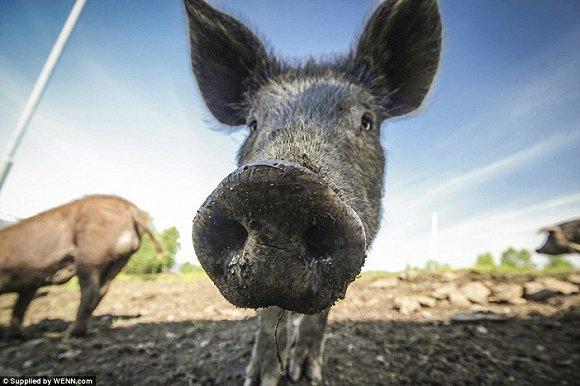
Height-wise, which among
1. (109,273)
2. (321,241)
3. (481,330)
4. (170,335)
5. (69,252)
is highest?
(481,330)

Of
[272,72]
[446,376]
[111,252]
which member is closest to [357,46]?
[272,72]

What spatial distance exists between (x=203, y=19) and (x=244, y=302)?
330 centimetres

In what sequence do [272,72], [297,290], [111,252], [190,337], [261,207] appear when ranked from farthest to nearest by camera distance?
1. [111,252]
2. [190,337]
3. [272,72]
4. [297,290]
5. [261,207]

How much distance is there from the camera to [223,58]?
13.2ft

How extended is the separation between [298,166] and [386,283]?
7079mm

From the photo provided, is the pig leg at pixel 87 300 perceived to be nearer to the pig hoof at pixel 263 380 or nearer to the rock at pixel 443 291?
the pig hoof at pixel 263 380

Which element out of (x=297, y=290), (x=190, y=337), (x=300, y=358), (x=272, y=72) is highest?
(x=272, y=72)

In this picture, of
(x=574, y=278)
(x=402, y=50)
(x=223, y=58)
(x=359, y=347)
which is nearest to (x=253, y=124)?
(x=223, y=58)

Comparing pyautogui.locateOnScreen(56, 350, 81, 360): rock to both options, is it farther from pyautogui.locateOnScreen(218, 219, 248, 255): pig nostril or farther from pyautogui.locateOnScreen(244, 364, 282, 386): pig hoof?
pyautogui.locateOnScreen(218, 219, 248, 255): pig nostril

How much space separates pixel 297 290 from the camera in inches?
53.1

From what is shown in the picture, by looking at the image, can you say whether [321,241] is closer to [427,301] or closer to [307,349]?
[307,349]

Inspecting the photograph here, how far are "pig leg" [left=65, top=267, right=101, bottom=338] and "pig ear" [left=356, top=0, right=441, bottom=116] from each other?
5.27 meters

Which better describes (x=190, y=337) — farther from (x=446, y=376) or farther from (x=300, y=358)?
(x=446, y=376)

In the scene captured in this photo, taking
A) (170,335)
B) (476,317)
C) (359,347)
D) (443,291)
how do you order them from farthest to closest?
(443,291), (170,335), (476,317), (359,347)
